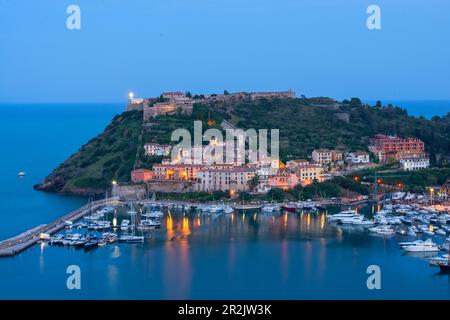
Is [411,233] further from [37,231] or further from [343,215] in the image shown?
[37,231]

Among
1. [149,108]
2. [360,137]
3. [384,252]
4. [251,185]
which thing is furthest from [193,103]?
[384,252]

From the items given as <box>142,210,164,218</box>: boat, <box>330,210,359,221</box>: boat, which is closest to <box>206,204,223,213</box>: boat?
<box>142,210,164,218</box>: boat

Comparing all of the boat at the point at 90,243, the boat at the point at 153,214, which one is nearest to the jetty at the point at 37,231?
the boat at the point at 90,243

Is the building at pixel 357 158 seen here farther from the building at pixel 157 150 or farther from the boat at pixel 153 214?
the boat at pixel 153 214

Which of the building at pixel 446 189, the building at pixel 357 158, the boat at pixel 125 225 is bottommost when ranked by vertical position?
the boat at pixel 125 225

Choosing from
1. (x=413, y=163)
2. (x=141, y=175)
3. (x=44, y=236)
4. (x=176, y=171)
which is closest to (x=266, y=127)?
(x=413, y=163)

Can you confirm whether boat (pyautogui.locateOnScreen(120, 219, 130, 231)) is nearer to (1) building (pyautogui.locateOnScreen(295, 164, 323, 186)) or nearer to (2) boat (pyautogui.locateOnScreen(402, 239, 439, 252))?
(2) boat (pyautogui.locateOnScreen(402, 239, 439, 252))

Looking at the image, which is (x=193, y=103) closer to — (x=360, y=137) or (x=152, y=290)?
(x=360, y=137)
